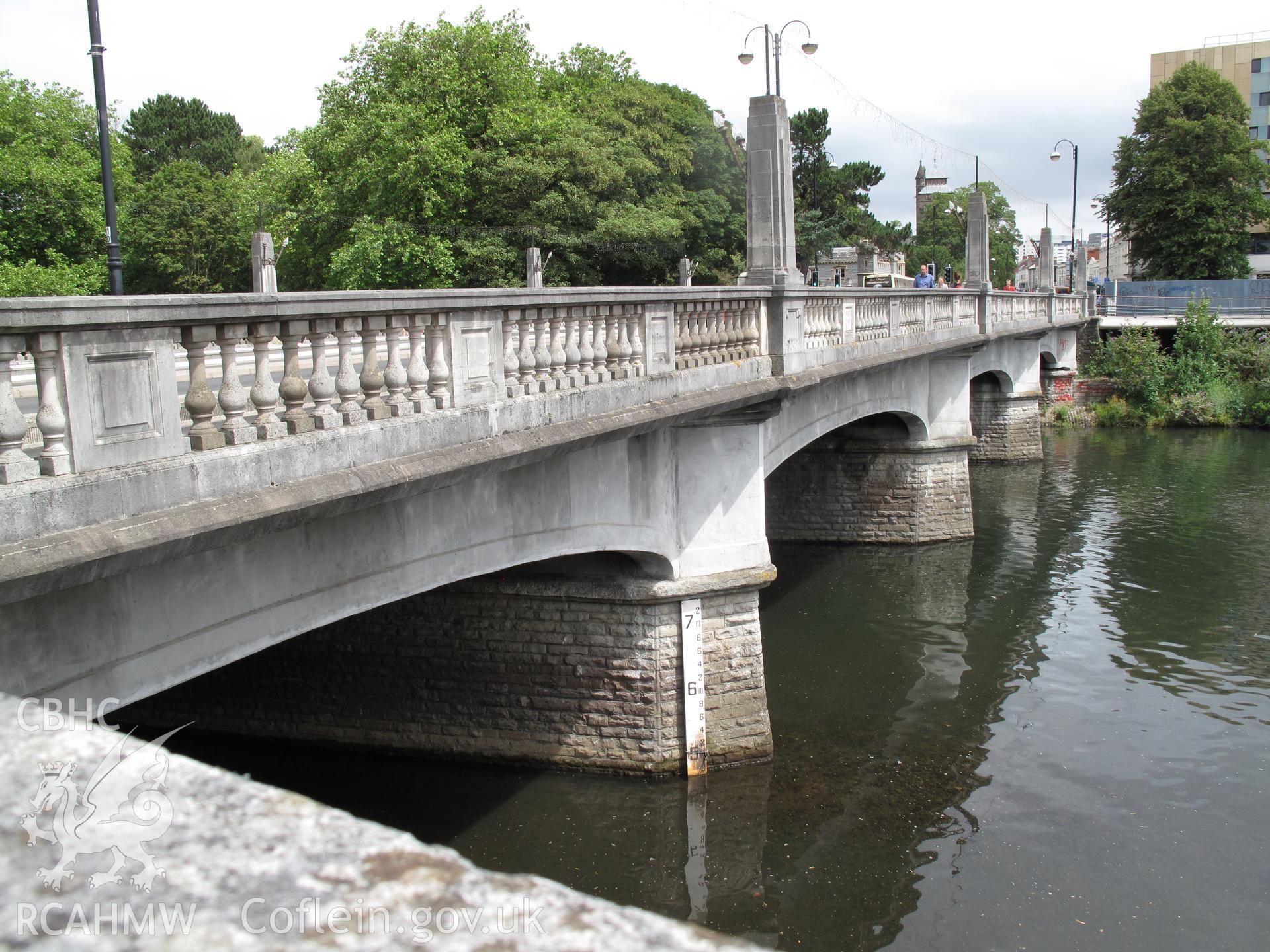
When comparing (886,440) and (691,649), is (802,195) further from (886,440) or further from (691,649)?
(691,649)

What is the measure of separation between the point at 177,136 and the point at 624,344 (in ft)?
226

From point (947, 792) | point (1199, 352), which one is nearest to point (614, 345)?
point (947, 792)

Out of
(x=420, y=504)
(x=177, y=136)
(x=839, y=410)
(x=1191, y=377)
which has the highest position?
(x=177, y=136)

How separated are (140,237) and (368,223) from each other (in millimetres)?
17813

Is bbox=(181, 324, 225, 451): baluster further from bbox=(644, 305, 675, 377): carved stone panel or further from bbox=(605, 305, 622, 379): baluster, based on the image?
bbox=(644, 305, 675, 377): carved stone panel

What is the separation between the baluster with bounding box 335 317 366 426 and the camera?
6.17m

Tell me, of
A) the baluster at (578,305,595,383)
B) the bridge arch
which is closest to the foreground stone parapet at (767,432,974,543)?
the bridge arch

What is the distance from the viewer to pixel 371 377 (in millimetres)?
6371

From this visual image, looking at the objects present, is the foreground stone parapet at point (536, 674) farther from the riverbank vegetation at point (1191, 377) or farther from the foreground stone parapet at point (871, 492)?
the riverbank vegetation at point (1191, 377)

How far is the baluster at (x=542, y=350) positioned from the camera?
809 cm

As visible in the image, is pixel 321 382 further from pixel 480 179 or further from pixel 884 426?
pixel 480 179

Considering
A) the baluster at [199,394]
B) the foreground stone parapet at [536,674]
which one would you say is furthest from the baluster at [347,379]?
the foreground stone parapet at [536,674]

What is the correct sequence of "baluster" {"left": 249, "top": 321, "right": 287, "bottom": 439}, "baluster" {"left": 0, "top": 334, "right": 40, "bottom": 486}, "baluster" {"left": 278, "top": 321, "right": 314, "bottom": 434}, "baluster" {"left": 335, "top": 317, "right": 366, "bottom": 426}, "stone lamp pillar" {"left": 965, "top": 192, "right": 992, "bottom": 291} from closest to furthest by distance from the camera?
1. "baluster" {"left": 0, "top": 334, "right": 40, "bottom": 486}
2. "baluster" {"left": 249, "top": 321, "right": 287, "bottom": 439}
3. "baluster" {"left": 278, "top": 321, "right": 314, "bottom": 434}
4. "baluster" {"left": 335, "top": 317, "right": 366, "bottom": 426}
5. "stone lamp pillar" {"left": 965, "top": 192, "right": 992, "bottom": 291}

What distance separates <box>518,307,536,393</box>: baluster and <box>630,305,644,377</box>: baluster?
1.58 meters
